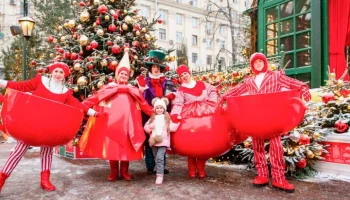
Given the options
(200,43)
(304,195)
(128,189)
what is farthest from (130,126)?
(200,43)

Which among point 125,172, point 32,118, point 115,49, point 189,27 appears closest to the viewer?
point 32,118

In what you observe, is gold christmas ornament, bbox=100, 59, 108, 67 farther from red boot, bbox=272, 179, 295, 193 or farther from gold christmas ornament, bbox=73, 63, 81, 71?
red boot, bbox=272, 179, 295, 193

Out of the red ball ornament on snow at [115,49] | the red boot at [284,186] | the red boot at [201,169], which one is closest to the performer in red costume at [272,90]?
the red boot at [284,186]

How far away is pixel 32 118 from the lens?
339 cm

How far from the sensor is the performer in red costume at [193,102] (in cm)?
427

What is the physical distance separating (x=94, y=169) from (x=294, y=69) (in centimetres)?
504

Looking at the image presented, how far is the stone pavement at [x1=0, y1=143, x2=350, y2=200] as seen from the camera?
3.62 m

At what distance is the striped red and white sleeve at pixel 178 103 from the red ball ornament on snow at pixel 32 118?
1447 mm

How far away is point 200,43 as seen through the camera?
39.1m

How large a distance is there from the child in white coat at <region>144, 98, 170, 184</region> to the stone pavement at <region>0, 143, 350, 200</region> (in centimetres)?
25

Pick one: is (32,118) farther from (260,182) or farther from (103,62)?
(260,182)

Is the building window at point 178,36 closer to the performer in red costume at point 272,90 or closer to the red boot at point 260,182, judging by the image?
the performer in red costume at point 272,90

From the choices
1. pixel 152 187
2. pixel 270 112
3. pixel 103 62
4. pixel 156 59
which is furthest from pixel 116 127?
pixel 103 62

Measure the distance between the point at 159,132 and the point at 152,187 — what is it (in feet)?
2.29
